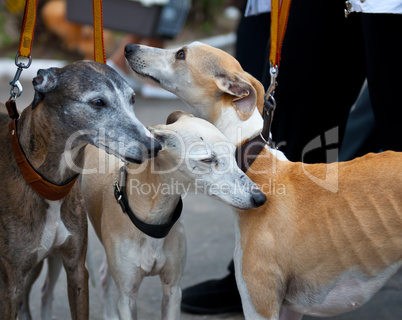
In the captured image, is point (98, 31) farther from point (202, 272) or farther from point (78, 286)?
point (202, 272)

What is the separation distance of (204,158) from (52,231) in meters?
0.72

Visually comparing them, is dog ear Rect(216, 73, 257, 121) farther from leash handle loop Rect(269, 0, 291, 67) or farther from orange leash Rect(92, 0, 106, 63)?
orange leash Rect(92, 0, 106, 63)

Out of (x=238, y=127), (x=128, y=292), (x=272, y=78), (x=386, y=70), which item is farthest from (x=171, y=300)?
(x=386, y=70)

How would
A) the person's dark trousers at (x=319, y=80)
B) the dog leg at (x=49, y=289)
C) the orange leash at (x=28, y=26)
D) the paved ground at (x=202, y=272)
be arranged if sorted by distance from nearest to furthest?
the orange leash at (x=28, y=26), the person's dark trousers at (x=319, y=80), the dog leg at (x=49, y=289), the paved ground at (x=202, y=272)

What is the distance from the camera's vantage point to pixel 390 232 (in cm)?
247

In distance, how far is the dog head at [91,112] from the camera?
2.46 m

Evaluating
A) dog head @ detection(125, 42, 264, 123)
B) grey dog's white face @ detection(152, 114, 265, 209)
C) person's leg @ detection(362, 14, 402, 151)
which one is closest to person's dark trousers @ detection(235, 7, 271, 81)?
dog head @ detection(125, 42, 264, 123)

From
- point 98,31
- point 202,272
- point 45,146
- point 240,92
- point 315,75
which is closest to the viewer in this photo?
point 45,146

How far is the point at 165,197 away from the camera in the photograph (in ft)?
9.16

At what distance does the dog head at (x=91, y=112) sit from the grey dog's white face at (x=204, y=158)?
198 millimetres

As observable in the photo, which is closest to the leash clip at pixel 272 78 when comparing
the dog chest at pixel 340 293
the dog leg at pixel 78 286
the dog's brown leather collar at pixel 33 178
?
the dog chest at pixel 340 293

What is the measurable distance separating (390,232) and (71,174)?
132 centimetres

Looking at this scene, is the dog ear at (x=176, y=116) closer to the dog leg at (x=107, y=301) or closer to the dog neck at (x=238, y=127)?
the dog neck at (x=238, y=127)

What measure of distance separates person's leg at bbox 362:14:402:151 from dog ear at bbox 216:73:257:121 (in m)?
0.57
